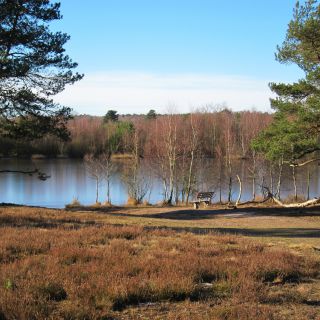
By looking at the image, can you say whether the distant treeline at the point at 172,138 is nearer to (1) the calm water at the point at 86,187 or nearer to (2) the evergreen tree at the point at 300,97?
(1) the calm water at the point at 86,187

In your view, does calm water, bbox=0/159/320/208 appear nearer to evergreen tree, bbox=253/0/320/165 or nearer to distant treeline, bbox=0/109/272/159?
distant treeline, bbox=0/109/272/159

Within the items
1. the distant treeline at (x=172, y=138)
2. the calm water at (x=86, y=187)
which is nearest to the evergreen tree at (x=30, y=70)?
the distant treeline at (x=172, y=138)

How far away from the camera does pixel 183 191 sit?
3841 centimetres

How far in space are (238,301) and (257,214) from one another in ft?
51.7

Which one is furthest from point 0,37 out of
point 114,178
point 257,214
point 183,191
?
point 114,178

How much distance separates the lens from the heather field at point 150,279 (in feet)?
15.1

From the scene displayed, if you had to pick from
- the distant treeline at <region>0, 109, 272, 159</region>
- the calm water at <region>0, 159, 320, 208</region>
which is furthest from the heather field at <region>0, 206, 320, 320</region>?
the calm water at <region>0, 159, 320, 208</region>

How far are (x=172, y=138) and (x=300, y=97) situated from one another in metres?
21.1

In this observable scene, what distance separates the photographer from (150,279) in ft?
18.8

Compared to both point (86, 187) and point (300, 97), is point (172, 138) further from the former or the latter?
point (300, 97)

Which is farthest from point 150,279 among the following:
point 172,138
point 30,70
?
point 172,138

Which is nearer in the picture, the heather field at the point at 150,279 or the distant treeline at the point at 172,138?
the heather field at the point at 150,279

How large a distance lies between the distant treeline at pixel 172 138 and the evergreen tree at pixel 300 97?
9810 mm

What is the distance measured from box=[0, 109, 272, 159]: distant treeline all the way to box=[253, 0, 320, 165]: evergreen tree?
981 cm
